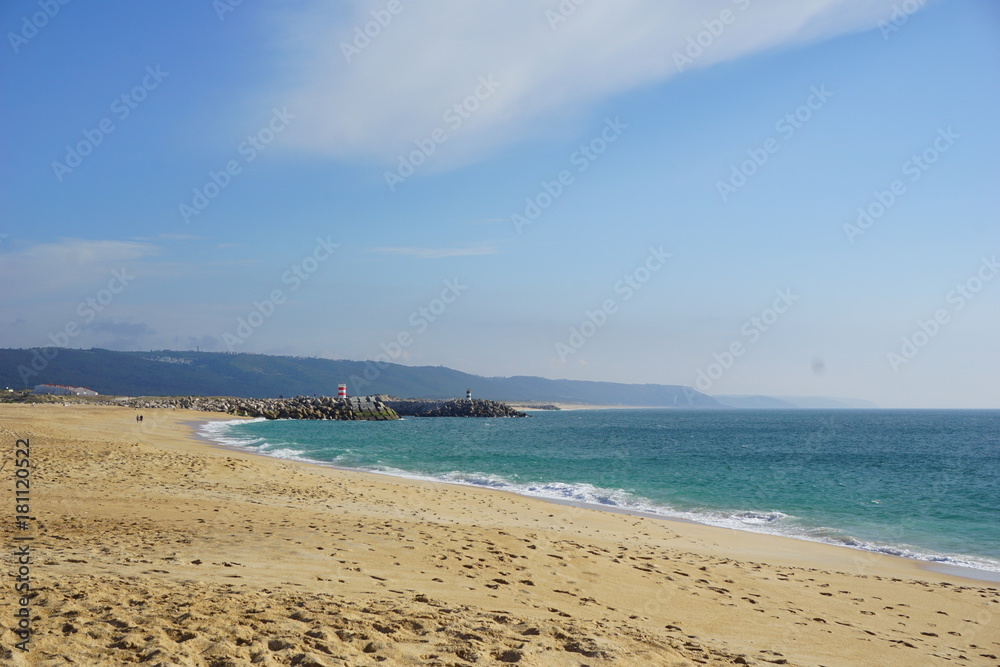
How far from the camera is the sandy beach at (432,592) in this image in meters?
5.84

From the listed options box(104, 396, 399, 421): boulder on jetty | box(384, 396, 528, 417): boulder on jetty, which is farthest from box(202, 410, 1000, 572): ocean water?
box(384, 396, 528, 417): boulder on jetty

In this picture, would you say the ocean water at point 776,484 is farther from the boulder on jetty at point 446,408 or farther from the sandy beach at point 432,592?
the boulder on jetty at point 446,408

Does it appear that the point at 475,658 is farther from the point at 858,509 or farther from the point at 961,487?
the point at 961,487

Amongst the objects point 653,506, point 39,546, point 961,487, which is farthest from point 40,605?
point 961,487

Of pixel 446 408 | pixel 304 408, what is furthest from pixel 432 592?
pixel 446 408

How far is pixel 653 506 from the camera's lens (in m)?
21.7

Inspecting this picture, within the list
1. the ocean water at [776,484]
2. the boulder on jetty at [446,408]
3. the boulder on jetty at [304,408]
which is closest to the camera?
the ocean water at [776,484]

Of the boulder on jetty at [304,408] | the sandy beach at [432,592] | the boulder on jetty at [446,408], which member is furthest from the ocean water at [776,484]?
the boulder on jetty at [446,408]

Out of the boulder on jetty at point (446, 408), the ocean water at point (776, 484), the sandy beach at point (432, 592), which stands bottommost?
the boulder on jetty at point (446, 408)

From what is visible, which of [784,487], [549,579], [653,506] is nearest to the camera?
[549,579]

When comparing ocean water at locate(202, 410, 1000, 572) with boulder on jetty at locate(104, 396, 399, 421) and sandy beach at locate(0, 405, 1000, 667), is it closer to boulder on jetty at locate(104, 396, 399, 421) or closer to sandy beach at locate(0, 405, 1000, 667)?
sandy beach at locate(0, 405, 1000, 667)

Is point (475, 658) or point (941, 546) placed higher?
point (475, 658)

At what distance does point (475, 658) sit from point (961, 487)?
106 feet

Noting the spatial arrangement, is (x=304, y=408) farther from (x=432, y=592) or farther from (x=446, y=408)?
(x=432, y=592)
